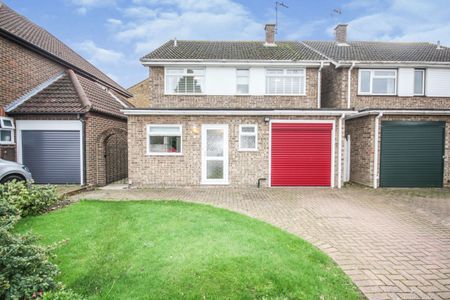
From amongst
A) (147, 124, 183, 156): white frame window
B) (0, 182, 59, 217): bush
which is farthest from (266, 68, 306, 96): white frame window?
(0, 182, 59, 217): bush

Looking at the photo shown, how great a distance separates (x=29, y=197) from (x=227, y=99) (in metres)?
9.11

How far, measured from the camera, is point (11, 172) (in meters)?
7.97

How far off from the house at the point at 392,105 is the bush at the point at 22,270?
11.2 metres

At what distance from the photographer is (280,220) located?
6094mm

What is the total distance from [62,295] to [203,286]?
1552mm

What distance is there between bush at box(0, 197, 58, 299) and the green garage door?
38.1ft

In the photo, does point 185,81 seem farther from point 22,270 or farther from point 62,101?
point 22,270

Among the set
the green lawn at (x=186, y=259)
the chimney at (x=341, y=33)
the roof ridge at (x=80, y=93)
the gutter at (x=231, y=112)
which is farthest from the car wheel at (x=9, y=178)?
the chimney at (x=341, y=33)

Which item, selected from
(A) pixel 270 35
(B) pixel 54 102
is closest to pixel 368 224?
(B) pixel 54 102

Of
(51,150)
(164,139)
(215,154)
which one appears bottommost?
(215,154)

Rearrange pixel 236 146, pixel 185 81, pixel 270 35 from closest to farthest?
pixel 236 146 < pixel 185 81 < pixel 270 35

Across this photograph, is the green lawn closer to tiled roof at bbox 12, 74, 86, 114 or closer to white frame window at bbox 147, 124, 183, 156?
white frame window at bbox 147, 124, 183, 156

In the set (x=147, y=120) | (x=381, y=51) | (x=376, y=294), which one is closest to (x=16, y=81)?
(x=147, y=120)

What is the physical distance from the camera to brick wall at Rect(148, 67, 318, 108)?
12.7m
